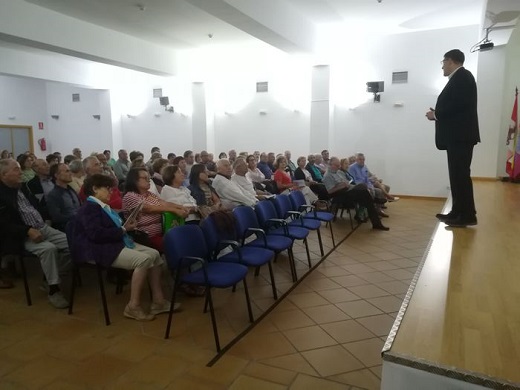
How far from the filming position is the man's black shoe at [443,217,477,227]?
3.29 meters

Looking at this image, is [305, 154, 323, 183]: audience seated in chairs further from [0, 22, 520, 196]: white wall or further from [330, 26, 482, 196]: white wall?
[330, 26, 482, 196]: white wall

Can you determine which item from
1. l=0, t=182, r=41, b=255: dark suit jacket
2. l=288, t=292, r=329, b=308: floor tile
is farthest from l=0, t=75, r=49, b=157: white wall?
l=288, t=292, r=329, b=308: floor tile

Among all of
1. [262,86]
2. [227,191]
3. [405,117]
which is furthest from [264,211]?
[262,86]

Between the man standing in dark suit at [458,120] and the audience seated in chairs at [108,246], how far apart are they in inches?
97.9

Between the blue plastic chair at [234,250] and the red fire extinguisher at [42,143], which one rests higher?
the red fire extinguisher at [42,143]

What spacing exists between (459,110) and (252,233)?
204 centimetres

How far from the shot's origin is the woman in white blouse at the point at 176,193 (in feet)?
12.0

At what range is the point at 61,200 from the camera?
3641 mm

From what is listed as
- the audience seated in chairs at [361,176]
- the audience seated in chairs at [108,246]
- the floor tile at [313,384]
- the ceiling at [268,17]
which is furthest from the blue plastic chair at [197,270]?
the audience seated in chairs at [361,176]

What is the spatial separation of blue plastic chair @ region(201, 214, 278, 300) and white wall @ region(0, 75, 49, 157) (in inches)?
433

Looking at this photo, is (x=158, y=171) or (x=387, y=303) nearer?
(x=387, y=303)

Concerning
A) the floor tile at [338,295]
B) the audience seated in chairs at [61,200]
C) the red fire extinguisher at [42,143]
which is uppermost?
the red fire extinguisher at [42,143]

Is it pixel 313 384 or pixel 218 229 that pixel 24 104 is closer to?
pixel 218 229

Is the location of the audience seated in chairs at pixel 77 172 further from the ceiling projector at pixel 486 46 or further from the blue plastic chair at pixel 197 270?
the ceiling projector at pixel 486 46
